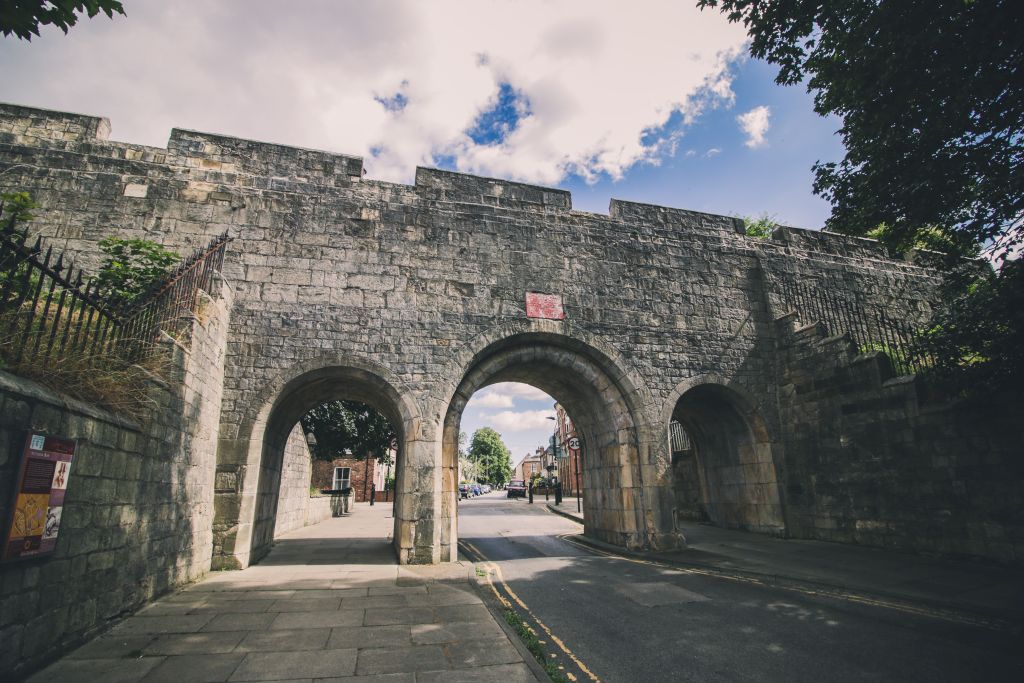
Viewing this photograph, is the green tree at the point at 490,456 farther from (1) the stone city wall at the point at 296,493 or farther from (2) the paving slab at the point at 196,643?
(2) the paving slab at the point at 196,643

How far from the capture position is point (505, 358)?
983cm

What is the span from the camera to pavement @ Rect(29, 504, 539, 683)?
3.77 metres

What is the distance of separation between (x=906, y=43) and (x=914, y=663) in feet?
22.5

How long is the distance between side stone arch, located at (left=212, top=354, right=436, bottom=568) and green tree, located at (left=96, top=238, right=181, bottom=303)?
2.40 m

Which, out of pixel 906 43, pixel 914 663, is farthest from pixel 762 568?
pixel 906 43

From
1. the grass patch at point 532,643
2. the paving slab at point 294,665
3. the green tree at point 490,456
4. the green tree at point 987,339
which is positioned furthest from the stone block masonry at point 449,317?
the green tree at point 490,456

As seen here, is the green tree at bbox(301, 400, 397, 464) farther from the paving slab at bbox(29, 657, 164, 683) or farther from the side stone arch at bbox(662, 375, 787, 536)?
the paving slab at bbox(29, 657, 164, 683)

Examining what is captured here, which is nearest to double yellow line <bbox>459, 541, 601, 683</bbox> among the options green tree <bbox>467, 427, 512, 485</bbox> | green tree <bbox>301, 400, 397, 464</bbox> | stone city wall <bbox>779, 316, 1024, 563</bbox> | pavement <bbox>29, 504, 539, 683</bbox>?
pavement <bbox>29, 504, 539, 683</bbox>

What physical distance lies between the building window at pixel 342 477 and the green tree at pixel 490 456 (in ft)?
177

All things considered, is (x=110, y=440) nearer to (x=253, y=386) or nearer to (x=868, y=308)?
(x=253, y=386)

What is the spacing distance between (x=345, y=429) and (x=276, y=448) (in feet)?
35.5

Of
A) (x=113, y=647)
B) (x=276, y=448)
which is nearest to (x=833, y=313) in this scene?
(x=276, y=448)

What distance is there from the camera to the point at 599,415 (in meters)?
10.8

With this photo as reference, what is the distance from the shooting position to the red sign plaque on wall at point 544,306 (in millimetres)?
9961
